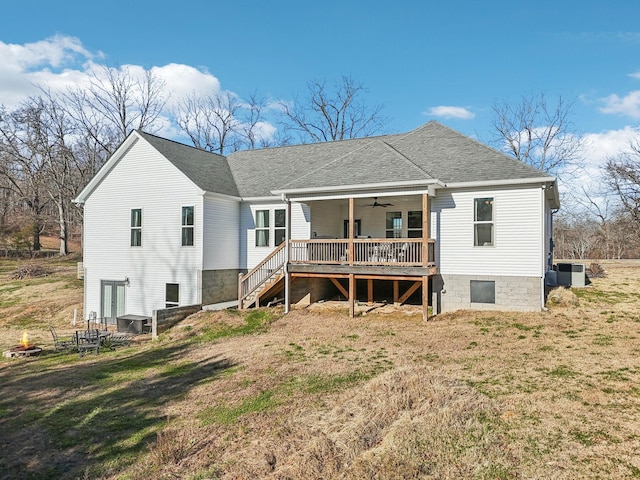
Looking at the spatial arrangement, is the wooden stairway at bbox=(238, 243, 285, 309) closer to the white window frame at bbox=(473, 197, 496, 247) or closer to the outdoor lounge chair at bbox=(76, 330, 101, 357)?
the outdoor lounge chair at bbox=(76, 330, 101, 357)

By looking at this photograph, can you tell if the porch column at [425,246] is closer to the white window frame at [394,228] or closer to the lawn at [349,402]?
the lawn at [349,402]

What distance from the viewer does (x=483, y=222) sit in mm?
14289

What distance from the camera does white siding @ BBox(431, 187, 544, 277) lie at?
13.7 metres

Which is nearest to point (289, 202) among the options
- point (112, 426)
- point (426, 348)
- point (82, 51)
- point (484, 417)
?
point (426, 348)

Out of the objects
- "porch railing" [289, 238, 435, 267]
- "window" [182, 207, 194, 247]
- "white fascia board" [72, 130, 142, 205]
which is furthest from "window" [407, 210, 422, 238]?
"white fascia board" [72, 130, 142, 205]

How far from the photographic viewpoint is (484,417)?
21.0 feet

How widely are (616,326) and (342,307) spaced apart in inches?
338

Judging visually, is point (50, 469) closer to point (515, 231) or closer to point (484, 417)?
point (484, 417)

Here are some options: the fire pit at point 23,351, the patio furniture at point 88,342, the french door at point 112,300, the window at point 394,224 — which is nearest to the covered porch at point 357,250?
the window at point 394,224

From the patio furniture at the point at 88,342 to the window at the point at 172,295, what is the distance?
3.66m

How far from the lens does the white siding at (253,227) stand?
1773cm

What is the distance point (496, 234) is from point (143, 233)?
14.1m

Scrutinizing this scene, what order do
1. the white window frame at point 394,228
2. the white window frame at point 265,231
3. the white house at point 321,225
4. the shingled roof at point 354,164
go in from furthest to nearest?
the white window frame at point 265,231 → the white window frame at point 394,228 → the shingled roof at point 354,164 → the white house at point 321,225

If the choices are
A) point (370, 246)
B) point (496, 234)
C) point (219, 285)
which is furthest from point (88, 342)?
point (496, 234)
